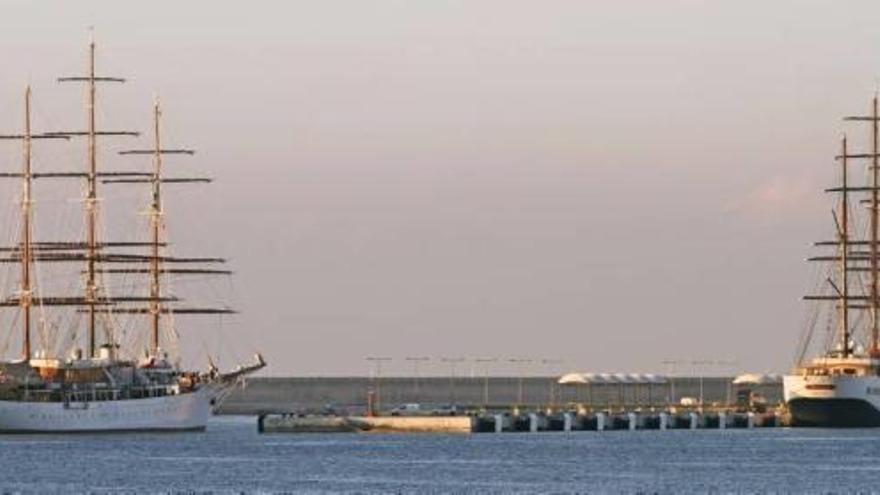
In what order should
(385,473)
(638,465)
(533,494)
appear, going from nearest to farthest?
(533,494) < (385,473) < (638,465)

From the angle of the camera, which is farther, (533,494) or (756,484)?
(756,484)

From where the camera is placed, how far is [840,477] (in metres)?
173

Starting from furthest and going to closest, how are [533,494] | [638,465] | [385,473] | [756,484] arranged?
[638,465] < [385,473] < [756,484] < [533,494]

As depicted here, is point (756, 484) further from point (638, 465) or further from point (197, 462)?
point (197, 462)

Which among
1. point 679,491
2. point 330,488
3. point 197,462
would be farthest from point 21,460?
point 679,491

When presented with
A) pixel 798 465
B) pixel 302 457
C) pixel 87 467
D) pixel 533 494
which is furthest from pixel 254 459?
pixel 533 494

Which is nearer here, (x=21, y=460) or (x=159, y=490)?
(x=159, y=490)

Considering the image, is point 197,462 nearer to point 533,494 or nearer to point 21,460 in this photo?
point 21,460

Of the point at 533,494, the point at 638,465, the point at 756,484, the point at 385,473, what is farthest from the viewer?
the point at 638,465

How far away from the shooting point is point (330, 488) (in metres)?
158

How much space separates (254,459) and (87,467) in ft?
51.3

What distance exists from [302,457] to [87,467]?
756 inches

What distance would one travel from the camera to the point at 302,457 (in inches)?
7825

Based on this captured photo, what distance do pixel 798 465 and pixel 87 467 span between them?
141 feet
